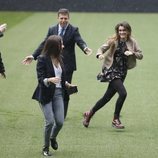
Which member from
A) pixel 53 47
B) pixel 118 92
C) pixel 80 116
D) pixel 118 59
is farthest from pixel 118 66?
pixel 53 47

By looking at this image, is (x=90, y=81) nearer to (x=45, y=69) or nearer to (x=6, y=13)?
(x=45, y=69)

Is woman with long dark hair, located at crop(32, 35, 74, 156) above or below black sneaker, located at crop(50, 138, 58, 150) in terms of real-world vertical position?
above

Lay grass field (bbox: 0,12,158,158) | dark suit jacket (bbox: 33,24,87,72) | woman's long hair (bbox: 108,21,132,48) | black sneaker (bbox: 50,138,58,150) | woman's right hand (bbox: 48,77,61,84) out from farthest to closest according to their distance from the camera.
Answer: dark suit jacket (bbox: 33,24,87,72)
woman's long hair (bbox: 108,21,132,48)
grass field (bbox: 0,12,158,158)
black sneaker (bbox: 50,138,58,150)
woman's right hand (bbox: 48,77,61,84)

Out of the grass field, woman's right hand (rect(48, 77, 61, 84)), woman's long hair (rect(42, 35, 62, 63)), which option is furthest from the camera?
the grass field

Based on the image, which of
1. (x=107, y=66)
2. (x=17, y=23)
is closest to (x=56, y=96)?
(x=107, y=66)

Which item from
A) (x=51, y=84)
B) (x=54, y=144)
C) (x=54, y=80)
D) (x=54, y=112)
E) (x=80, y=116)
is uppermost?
(x=54, y=80)

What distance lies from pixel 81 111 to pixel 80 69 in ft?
16.3

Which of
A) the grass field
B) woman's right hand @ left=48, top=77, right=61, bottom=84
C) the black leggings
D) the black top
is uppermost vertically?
woman's right hand @ left=48, top=77, right=61, bottom=84

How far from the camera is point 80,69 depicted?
51.8 ft

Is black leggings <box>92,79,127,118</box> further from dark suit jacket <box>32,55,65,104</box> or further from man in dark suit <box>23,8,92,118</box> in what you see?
dark suit jacket <box>32,55,65,104</box>
